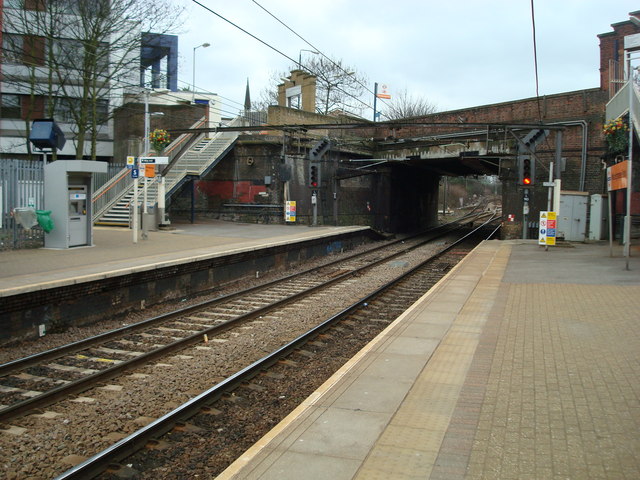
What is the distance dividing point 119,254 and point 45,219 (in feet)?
7.67

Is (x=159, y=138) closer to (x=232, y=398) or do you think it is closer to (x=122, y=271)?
(x=122, y=271)

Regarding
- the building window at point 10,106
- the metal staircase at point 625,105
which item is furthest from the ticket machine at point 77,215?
the building window at point 10,106

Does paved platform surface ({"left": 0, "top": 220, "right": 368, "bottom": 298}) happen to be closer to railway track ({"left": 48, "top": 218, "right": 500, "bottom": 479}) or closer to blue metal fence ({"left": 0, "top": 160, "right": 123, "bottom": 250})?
blue metal fence ({"left": 0, "top": 160, "right": 123, "bottom": 250})

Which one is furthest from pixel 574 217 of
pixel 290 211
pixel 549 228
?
pixel 290 211

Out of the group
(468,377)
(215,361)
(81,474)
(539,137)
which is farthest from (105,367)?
(539,137)

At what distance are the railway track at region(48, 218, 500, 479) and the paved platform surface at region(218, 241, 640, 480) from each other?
1017mm

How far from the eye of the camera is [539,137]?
22.6 metres

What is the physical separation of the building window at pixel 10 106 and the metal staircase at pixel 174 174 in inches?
574

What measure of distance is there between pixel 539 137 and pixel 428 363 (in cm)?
1874

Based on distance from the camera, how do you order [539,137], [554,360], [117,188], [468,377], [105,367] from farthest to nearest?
[117,188]
[539,137]
[105,367]
[554,360]
[468,377]

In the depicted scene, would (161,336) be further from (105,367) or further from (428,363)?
(428,363)

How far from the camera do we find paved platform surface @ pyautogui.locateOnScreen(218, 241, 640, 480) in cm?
390

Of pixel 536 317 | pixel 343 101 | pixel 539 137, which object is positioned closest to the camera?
pixel 536 317

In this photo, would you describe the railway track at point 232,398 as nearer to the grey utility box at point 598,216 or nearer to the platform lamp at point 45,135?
the platform lamp at point 45,135
